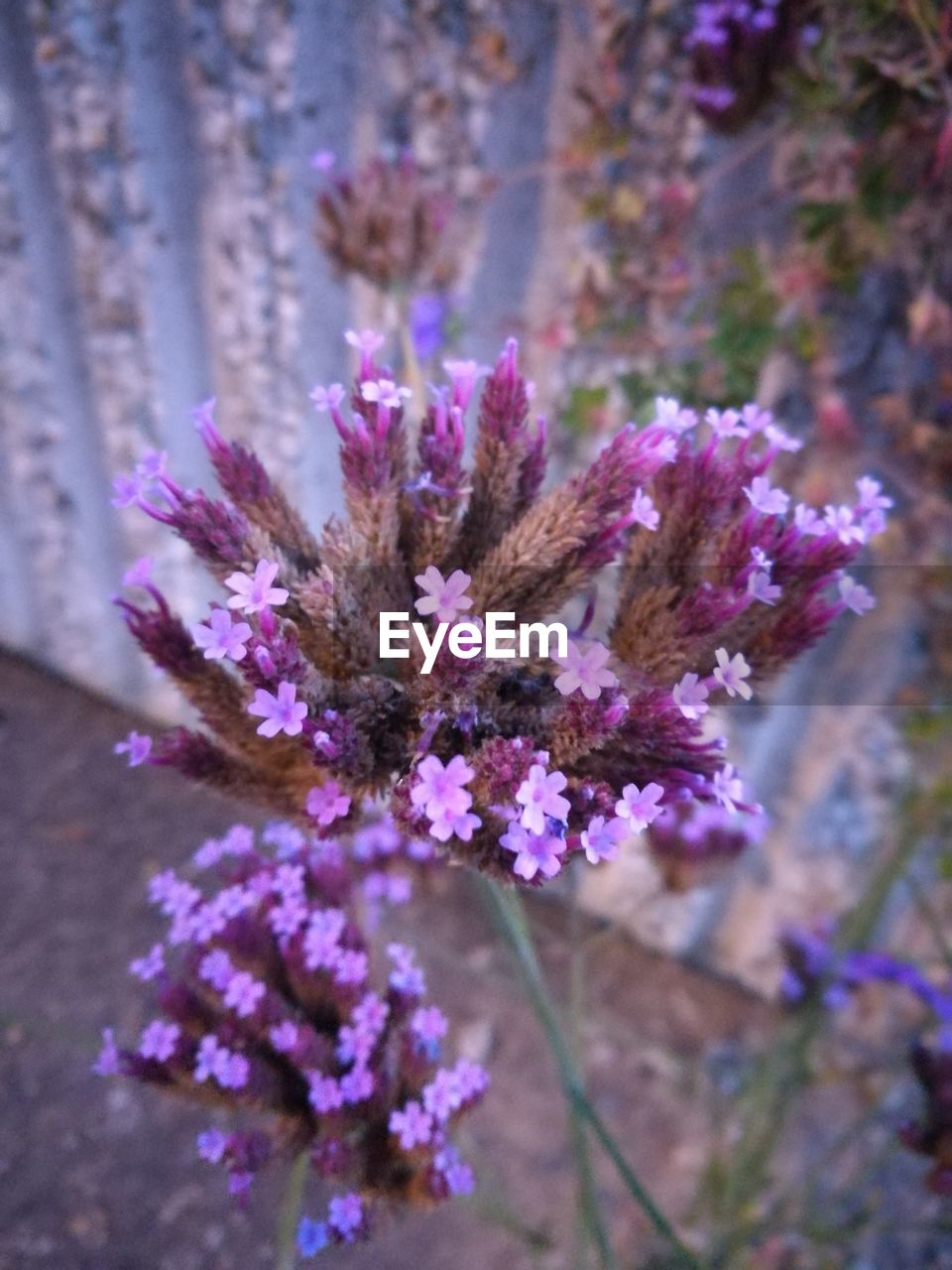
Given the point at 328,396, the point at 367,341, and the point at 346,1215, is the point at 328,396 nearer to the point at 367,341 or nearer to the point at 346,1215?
the point at 367,341

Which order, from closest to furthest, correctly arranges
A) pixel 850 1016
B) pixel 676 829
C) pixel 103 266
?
pixel 676 829 < pixel 103 266 < pixel 850 1016

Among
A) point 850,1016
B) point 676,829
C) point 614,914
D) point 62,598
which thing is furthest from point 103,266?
point 850,1016

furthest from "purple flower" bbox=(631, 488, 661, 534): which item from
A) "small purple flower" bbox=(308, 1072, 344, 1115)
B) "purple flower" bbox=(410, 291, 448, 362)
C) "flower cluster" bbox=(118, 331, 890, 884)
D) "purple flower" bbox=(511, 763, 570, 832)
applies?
"purple flower" bbox=(410, 291, 448, 362)

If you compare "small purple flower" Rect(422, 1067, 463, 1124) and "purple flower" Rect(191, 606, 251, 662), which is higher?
"purple flower" Rect(191, 606, 251, 662)

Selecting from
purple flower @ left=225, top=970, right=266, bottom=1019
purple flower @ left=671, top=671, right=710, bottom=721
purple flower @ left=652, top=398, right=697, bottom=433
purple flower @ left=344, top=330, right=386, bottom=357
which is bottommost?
purple flower @ left=225, top=970, right=266, bottom=1019

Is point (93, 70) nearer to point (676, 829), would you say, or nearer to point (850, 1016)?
point (676, 829)

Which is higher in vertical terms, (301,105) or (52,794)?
(301,105)

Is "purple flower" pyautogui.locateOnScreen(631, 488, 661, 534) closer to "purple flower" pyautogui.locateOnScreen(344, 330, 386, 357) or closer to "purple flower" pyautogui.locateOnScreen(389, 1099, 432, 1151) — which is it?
"purple flower" pyautogui.locateOnScreen(344, 330, 386, 357)
